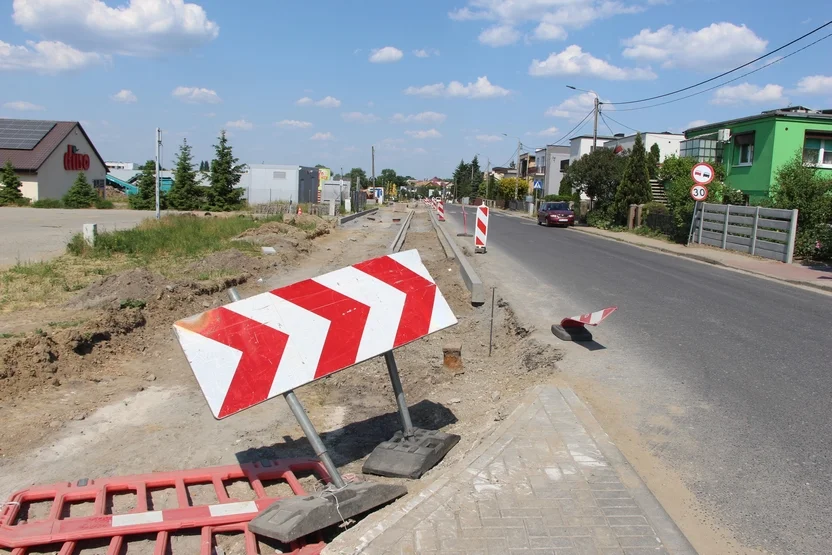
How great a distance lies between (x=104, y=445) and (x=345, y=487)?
2.52 meters

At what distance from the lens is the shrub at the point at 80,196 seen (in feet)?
159

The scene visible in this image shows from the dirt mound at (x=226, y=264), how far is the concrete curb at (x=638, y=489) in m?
10.5

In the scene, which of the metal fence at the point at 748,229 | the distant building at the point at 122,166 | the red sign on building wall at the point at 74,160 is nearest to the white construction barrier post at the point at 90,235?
the metal fence at the point at 748,229

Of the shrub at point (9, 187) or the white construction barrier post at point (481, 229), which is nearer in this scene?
the white construction barrier post at point (481, 229)

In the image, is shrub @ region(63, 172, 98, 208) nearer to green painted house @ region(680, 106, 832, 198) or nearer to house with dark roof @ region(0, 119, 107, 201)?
house with dark roof @ region(0, 119, 107, 201)

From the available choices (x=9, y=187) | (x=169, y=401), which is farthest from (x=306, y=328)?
(x=9, y=187)

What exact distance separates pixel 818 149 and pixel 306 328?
30.9 metres

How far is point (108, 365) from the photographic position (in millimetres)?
7684

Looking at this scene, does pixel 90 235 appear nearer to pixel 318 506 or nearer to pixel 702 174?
pixel 318 506

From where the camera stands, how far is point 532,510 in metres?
3.66

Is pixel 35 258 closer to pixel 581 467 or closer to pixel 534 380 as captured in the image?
pixel 534 380

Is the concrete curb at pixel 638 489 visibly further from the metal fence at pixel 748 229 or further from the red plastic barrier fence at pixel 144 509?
the metal fence at pixel 748 229

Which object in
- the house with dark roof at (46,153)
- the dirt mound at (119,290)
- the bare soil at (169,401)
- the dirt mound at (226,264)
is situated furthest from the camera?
the house with dark roof at (46,153)

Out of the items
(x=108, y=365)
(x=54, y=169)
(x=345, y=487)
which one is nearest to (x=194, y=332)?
(x=345, y=487)
